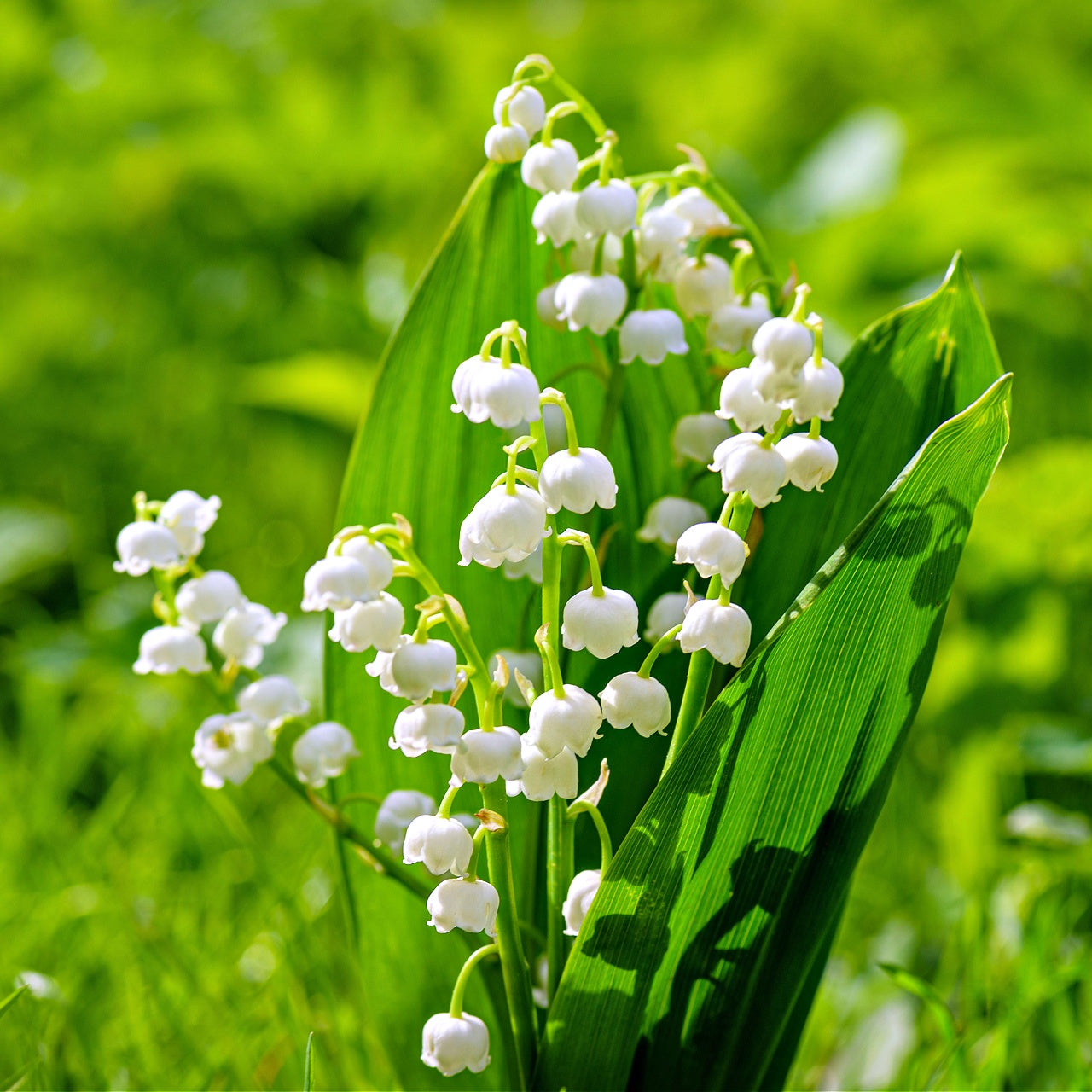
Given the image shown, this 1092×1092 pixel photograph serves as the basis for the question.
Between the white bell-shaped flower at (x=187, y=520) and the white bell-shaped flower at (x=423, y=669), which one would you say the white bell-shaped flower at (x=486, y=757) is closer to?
the white bell-shaped flower at (x=423, y=669)

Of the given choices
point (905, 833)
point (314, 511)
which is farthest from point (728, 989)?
point (314, 511)

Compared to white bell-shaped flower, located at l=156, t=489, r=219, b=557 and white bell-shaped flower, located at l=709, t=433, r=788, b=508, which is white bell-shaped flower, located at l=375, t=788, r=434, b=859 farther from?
white bell-shaped flower, located at l=709, t=433, r=788, b=508

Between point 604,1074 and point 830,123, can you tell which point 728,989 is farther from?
point 830,123

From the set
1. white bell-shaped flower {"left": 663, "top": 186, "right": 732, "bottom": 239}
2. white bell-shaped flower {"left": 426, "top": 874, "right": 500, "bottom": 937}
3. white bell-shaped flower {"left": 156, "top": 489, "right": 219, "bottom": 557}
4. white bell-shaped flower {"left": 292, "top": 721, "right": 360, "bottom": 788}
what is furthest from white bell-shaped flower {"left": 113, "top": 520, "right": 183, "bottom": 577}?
white bell-shaped flower {"left": 663, "top": 186, "right": 732, "bottom": 239}

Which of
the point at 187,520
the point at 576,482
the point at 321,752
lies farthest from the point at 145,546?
the point at 576,482

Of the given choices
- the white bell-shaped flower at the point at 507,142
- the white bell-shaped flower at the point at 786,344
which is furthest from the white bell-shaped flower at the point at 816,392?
the white bell-shaped flower at the point at 507,142

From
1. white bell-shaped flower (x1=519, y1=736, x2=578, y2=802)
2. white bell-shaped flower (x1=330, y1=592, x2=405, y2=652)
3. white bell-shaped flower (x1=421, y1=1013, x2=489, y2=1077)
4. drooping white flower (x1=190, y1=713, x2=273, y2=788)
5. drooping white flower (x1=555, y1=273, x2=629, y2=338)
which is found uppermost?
drooping white flower (x1=555, y1=273, x2=629, y2=338)
